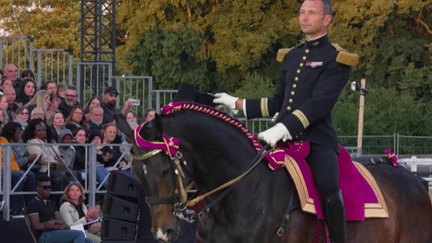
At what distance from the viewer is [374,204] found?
9133 millimetres

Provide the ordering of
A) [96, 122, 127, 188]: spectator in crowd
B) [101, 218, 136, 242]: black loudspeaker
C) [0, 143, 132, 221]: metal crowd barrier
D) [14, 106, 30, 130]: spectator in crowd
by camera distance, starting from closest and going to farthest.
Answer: [101, 218, 136, 242]: black loudspeaker < [0, 143, 132, 221]: metal crowd barrier < [96, 122, 127, 188]: spectator in crowd < [14, 106, 30, 130]: spectator in crowd

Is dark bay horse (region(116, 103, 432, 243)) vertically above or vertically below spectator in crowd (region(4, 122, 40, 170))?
above

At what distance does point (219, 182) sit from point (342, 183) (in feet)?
3.84

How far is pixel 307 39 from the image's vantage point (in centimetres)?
880

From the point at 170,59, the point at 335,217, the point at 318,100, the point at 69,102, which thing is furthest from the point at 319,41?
the point at 170,59

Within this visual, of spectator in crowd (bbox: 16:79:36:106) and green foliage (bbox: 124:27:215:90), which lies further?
green foliage (bbox: 124:27:215:90)

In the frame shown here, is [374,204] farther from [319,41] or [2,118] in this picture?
[2,118]

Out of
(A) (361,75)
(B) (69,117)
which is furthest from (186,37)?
(B) (69,117)

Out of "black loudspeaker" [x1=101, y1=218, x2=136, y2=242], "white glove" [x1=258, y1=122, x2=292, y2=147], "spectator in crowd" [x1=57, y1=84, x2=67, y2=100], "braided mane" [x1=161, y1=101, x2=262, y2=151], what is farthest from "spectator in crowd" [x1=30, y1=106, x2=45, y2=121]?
"white glove" [x1=258, y1=122, x2=292, y2=147]

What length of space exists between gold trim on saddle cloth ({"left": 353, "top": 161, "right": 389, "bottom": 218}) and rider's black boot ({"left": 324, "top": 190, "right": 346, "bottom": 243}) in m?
0.48

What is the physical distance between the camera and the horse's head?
7.58 m

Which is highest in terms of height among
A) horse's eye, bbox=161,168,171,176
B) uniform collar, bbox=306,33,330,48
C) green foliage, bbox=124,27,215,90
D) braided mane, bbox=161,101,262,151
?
uniform collar, bbox=306,33,330,48

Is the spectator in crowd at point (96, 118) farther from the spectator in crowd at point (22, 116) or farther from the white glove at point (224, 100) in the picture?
the white glove at point (224, 100)

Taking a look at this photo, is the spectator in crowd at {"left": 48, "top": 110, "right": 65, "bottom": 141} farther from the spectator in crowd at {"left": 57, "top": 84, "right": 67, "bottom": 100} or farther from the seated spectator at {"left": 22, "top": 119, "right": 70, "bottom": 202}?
the spectator in crowd at {"left": 57, "top": 84, "right": 67, "bottom": 100}
